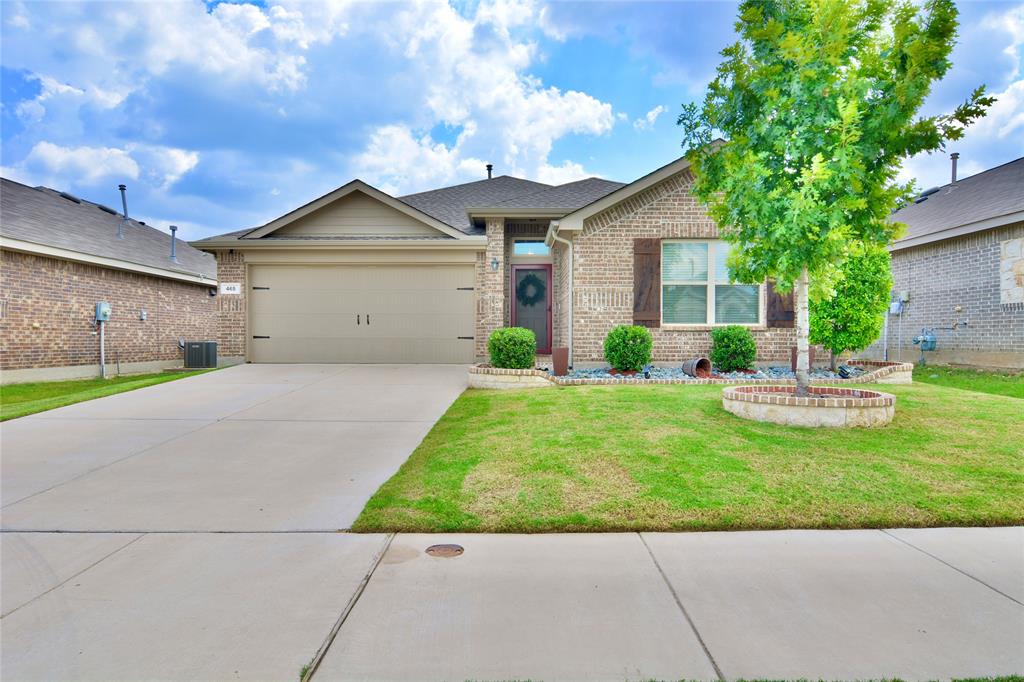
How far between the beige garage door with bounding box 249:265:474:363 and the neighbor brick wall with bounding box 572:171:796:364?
3159 millimetres

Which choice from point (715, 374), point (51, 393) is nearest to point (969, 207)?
point (715, 374)

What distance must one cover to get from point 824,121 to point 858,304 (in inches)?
187

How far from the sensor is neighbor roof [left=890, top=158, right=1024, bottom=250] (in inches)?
432

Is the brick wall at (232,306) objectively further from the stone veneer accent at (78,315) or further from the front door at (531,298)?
the front door at (531,298)

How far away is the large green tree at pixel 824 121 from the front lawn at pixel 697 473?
1.48 meters

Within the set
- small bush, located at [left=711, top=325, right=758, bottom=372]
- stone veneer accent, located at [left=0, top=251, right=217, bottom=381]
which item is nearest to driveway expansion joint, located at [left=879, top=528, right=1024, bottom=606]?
small bush, located at [left=711, top=325, right=758, bottom=372]

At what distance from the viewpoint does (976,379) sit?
32.8 ft

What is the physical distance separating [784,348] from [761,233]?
5.45m

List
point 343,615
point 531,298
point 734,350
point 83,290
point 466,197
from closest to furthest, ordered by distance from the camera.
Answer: point 343,615, point 734,350, point 531,298, point 83,290, point 466,197

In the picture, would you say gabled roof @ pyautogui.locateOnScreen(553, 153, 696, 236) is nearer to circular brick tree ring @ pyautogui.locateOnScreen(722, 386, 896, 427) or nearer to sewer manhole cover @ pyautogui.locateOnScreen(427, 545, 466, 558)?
circular brick tree ring @ pyautogui.locateOnScreen(722, 386, 896, 427)

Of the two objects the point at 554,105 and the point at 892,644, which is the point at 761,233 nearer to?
the point at 892,644

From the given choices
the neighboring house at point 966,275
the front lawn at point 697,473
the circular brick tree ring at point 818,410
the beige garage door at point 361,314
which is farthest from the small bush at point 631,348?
the neighboring house at point 966,275

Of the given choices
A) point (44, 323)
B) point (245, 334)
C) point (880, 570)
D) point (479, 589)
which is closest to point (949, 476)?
point (880, 570)

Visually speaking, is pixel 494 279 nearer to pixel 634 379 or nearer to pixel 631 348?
pixel 631 348
